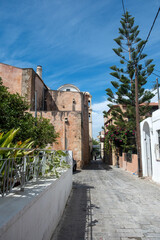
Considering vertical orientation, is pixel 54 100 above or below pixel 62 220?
above

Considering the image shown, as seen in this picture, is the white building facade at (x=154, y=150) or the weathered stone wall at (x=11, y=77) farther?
the weathered stone wall at (x=11, y=77)

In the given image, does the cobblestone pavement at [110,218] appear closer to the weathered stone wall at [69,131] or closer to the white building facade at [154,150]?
the white building facade at [154,150]

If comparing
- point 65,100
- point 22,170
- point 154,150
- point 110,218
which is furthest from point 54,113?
point 22,170

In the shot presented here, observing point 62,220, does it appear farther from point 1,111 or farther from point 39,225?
point 1,111

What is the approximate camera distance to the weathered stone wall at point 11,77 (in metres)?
19.6

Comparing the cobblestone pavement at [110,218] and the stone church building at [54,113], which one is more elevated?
the stone church building at [54,113]

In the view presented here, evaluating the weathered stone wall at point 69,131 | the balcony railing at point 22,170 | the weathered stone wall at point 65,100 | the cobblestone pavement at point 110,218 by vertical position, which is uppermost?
the weathered stone wall at point 65,100

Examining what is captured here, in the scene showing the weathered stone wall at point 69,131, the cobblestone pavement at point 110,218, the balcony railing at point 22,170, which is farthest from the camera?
the weathered stone wall at point 69,131

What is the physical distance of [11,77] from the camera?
19844 millimetres

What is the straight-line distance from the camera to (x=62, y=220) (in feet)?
14.7

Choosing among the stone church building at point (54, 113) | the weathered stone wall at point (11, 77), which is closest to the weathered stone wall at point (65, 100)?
the stone church building at point (54, 113)

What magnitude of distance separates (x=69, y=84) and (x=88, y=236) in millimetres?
31279

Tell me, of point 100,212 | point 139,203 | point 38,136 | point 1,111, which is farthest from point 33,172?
point 38,136

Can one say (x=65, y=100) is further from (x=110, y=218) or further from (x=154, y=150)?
(x=110, y=218)
